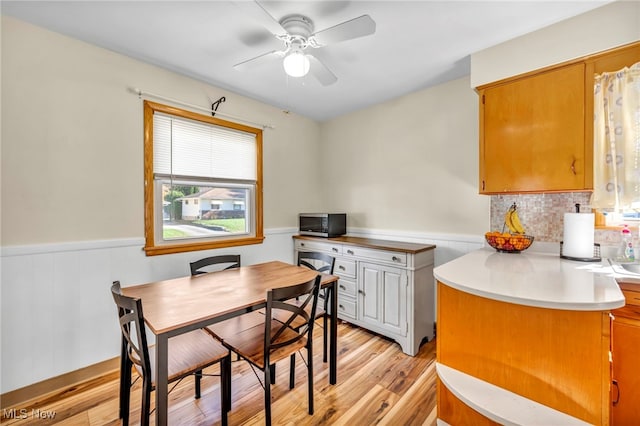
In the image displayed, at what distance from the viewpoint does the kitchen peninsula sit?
109cm

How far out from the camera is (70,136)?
6.42ft

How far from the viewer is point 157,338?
1172 millimetres

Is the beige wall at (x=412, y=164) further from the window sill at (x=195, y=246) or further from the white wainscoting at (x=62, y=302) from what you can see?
the window sill at (x=195, y=246)

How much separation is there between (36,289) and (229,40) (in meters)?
2.21

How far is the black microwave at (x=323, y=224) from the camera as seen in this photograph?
317 centimetres

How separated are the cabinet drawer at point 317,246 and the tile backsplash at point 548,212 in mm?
1602

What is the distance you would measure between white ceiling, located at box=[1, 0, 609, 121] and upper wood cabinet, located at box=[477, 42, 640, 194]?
34 centimetres

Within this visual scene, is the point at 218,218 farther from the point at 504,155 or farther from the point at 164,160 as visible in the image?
the point at 504,155

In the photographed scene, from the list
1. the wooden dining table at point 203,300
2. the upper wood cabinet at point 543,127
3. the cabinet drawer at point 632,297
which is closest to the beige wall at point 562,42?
the upper wood cabinet at point 543,127

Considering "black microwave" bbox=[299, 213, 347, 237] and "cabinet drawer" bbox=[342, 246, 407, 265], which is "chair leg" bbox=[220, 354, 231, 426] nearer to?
"cabinet drawer" bbox=[342, 246, 407, 265]

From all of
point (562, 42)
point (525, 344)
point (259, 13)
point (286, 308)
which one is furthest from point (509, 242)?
point (259, 13)

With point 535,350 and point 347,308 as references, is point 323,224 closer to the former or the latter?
point 347,308

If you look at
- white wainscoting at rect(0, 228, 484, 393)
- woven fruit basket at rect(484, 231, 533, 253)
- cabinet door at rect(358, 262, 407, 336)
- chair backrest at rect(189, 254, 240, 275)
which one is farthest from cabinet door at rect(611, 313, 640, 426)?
chair backrest at rect(189, 254, 240, 275)

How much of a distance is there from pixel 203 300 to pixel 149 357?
0.35 meters
